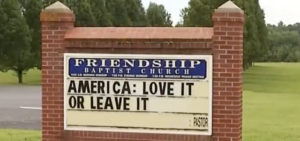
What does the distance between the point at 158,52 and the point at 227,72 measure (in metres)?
1.02

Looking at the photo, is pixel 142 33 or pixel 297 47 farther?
pixel 297 47

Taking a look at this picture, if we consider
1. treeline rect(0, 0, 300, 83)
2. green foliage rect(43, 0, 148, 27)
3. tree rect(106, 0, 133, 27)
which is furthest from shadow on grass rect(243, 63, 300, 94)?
tree rect(106, 0, 133, 27)

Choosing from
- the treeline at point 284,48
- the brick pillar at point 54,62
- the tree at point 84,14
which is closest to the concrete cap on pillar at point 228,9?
the brick pillar at point 54,62

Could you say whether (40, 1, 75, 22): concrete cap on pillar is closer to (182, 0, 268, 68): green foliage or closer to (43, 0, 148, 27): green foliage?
(43, 0, 148, 27): green foliage

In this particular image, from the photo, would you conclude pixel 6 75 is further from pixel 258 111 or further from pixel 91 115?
pixel 91 115

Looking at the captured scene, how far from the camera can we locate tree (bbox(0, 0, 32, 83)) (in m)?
41.0

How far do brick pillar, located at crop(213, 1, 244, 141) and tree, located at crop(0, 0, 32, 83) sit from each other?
33248 millimetres

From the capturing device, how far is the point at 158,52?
9164 mm

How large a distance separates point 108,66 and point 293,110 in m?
16.3

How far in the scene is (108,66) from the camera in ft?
30.5

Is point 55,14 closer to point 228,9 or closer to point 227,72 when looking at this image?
point 228,9

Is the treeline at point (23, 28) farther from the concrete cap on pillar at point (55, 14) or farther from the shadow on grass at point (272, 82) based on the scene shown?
the concrete cap on pillar at point (55, 14)

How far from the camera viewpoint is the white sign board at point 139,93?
9.01m

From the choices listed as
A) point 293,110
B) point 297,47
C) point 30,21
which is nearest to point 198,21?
point 30,21
